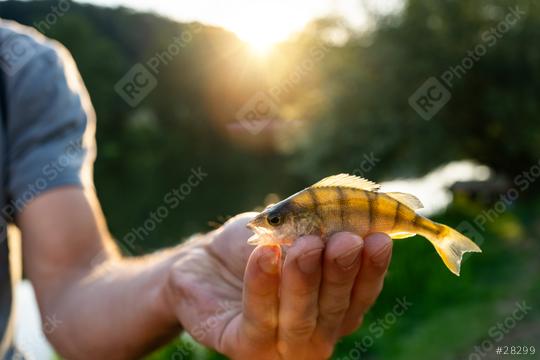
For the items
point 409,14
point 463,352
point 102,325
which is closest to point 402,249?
point 463,352

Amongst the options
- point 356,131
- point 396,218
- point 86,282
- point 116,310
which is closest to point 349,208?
point 396,218

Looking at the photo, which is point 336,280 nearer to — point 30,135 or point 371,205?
point 371,205

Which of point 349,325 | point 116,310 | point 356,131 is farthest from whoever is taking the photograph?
point 356,131

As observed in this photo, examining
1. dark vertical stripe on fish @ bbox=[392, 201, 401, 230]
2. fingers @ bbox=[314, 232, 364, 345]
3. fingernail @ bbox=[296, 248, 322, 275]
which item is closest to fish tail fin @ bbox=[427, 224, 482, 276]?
dark vertical stripe on fish @ bbox=[392, 201, 401, 230]

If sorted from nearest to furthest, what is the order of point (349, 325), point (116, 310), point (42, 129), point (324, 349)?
1. point (324, 349)
2. point (349, 325)
3. point (116, 310)
4. point (42, 129)

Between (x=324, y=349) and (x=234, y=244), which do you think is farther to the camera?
(x=234, y=244)

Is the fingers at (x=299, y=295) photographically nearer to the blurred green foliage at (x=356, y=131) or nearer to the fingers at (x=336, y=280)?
the fingers at (x=336, y=280)

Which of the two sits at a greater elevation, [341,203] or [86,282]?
[341,203]
